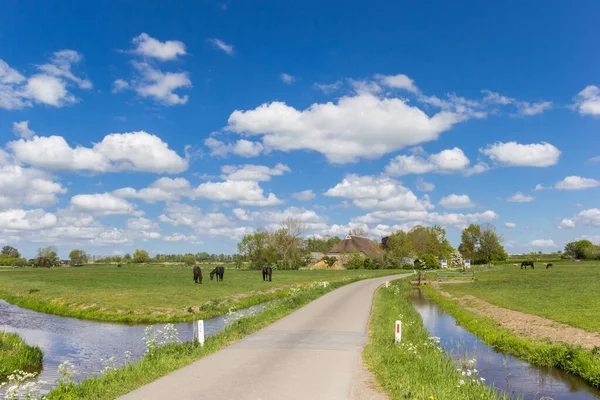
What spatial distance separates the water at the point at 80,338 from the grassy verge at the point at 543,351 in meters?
11.2

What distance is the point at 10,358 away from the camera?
48.4 feet

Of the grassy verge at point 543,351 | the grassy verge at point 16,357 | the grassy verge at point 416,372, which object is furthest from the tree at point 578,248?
the grassy verge at point 16,357

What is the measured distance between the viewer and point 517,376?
45.2ft

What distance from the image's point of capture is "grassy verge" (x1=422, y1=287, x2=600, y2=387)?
1356 centimetres

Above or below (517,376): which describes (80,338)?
above

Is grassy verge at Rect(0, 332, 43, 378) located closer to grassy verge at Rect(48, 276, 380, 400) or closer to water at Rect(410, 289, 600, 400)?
grassy verge at Rect(48, 276, 380, 400)

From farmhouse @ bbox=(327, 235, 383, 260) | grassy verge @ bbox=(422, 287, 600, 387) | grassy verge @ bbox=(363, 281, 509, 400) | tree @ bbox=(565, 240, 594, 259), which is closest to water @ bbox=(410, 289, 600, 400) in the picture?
grassy verge @ bbox=(422, 287, 600, 387)

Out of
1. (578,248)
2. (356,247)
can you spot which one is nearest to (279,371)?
(356,247)

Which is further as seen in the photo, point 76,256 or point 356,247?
point 76,256

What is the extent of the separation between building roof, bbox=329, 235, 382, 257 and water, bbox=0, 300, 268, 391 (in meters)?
96.4

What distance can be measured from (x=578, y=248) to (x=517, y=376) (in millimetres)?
145766

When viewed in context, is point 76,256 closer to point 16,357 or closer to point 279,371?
point 16,357

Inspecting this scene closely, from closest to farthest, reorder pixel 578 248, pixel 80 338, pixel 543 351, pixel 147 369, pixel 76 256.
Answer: pixel 147 369, pixel 543 351, pixel 80 338, pixel 578 248, pixel 76 256

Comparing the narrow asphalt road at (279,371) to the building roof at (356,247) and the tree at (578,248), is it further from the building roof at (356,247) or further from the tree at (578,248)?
the tree at (578,248)
